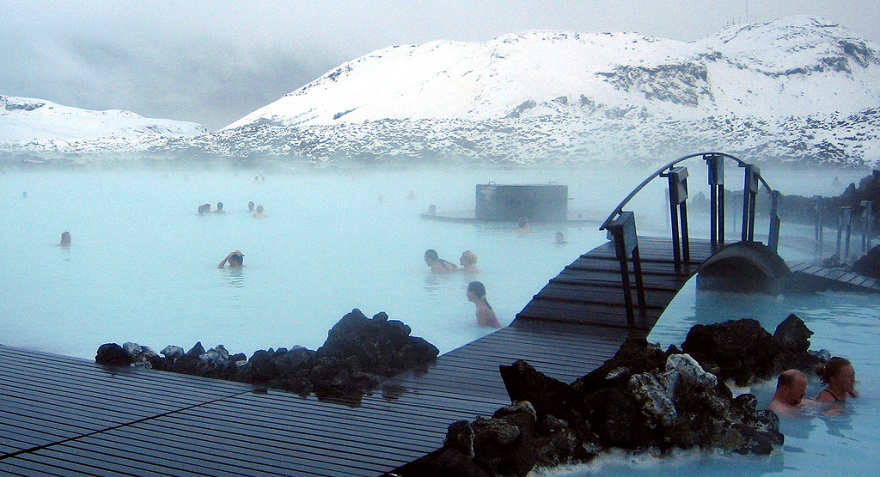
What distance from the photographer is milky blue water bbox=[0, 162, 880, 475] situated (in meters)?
3.87

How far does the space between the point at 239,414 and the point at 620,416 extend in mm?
1362

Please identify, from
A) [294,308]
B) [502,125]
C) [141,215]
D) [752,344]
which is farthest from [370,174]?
[752,344]

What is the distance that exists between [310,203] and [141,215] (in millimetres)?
4243

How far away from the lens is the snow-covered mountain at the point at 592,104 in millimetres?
22562

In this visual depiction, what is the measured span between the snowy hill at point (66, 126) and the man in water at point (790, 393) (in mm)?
30841

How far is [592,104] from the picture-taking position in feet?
116

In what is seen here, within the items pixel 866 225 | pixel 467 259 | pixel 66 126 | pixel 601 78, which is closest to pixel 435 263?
pixel 467 259

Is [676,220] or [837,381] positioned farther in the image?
[676,220]

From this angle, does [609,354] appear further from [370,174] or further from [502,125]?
[502,125]

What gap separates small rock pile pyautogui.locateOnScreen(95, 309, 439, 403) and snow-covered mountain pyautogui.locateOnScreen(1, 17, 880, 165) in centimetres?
1934

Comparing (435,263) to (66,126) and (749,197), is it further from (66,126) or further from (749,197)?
(66,126)

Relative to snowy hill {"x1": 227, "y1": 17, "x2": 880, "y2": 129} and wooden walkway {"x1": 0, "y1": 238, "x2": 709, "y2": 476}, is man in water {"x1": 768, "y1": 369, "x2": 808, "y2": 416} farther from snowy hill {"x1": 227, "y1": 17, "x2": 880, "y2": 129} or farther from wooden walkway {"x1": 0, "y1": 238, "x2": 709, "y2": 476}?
snowy hill {"x1": 227, "y1": 17, "x2": 880, "y2": 129}

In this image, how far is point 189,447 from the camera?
2.38 m

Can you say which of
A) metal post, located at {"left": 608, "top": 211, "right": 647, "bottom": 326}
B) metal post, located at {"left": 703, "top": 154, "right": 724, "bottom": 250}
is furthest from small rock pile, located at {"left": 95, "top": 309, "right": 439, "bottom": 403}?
metal post, located at {"left": 703, "top": 154, "right": 724, "bottom": 250}
